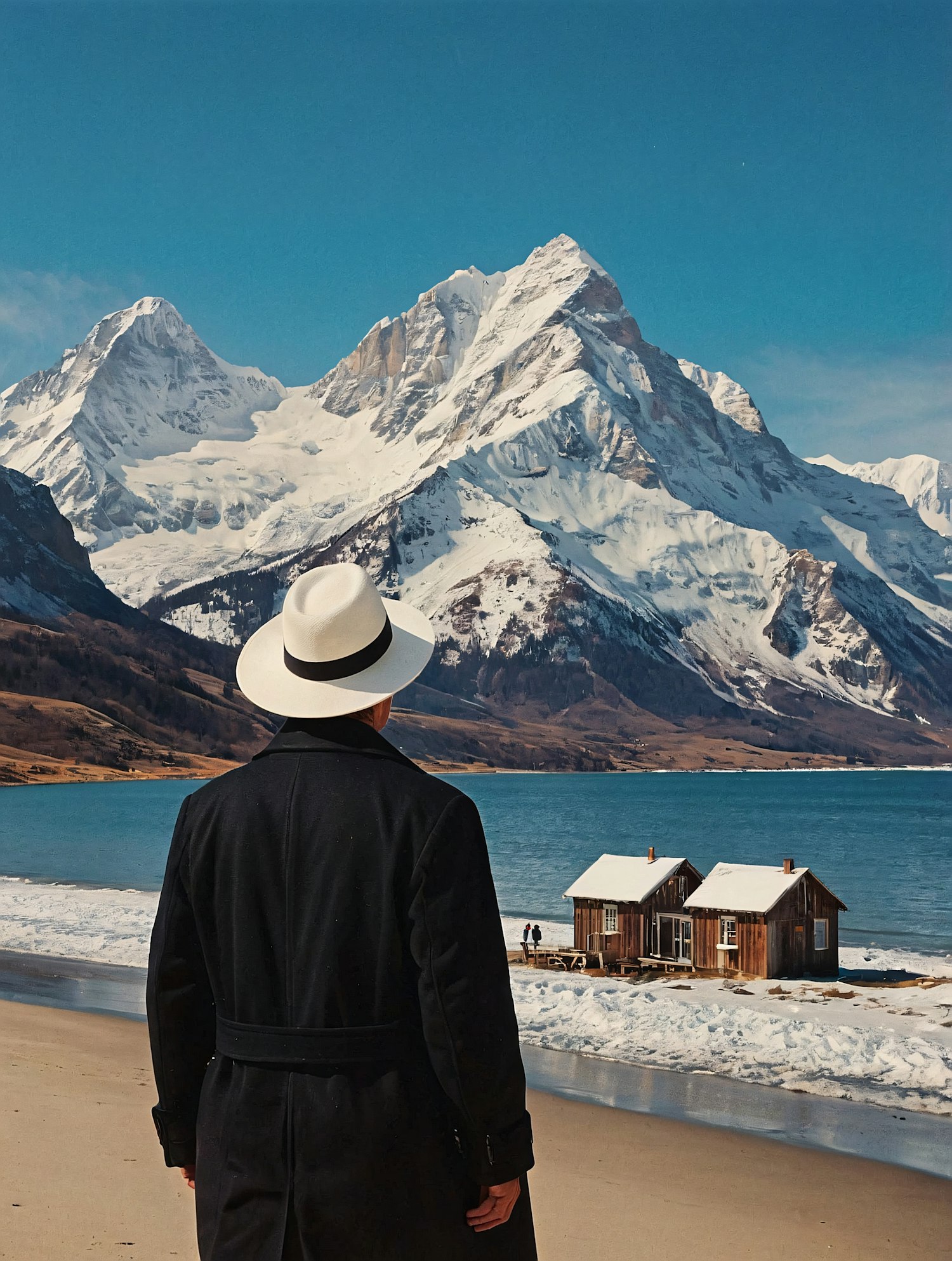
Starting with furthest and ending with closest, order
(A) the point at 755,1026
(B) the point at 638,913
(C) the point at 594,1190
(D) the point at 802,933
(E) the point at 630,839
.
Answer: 1. (E) the point at 630,839
2. (B) the point at 638,913
3. (D) the point at 802,933
4. (A) the point at 755,1026
5. (C) the point at 594,1190

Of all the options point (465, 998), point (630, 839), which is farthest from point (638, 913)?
point (630, 839)

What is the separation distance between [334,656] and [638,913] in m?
28.9

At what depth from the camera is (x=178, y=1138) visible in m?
4.36

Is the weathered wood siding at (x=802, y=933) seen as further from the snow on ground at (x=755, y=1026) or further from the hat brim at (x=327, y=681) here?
the hat brim at (x=327, y=681)

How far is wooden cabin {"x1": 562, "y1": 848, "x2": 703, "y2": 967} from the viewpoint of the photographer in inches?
1250

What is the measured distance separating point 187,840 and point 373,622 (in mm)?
1001

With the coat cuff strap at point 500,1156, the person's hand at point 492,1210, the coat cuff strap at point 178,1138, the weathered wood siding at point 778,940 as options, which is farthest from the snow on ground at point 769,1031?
the coat cuff strap at point 178,1138

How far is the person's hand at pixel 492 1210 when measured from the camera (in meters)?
4.04

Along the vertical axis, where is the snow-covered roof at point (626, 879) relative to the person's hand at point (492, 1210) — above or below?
below

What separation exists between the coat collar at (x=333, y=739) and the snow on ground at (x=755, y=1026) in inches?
631

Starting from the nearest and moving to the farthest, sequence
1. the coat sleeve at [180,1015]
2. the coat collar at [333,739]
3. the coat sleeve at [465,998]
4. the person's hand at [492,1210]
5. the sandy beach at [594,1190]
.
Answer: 1. the coat sleeve at [465,998]
2. the person's hand at [492,1210]
3. the coat collar at [333,739]
4. the coat sleeve at [180,1015]
5. the sandy beach at [594,1190]

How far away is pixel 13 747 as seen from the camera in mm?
184875

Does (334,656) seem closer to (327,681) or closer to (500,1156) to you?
(327,681)

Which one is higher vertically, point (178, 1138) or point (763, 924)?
point (178, 1138)
